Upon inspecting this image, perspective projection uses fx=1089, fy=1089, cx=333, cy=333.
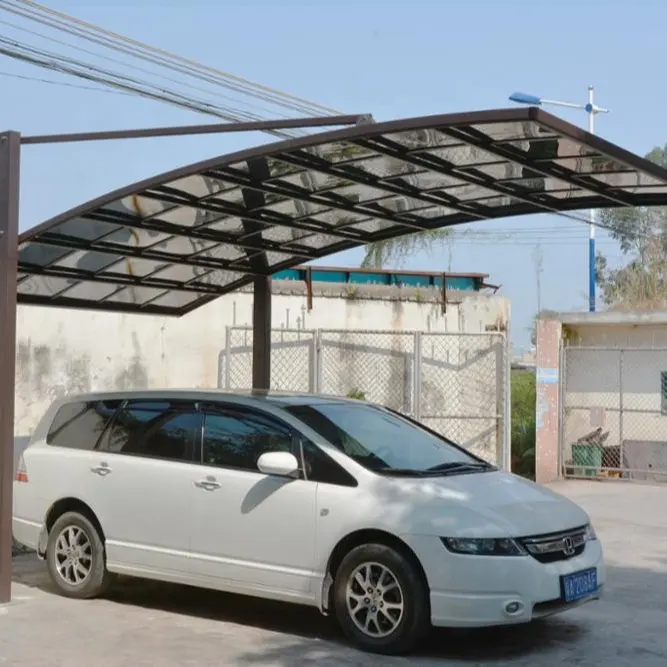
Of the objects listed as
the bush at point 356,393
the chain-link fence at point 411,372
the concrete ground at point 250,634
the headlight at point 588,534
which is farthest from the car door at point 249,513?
the bush at point 356,393

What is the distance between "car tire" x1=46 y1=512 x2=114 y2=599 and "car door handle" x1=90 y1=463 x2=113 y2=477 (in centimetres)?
40

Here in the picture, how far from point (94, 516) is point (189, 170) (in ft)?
9.33

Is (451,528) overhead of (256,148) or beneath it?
beneath

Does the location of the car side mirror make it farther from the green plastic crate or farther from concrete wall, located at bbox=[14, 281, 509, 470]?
the green plastic crate

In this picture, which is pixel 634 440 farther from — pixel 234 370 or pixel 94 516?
pixel 94 516

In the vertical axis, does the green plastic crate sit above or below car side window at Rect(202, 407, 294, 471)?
below

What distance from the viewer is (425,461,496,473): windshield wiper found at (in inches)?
301

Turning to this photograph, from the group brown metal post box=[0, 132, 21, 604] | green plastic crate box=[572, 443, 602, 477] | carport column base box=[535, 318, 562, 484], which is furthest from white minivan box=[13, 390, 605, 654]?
green plastic crate box=[572, 443, 602, 477]

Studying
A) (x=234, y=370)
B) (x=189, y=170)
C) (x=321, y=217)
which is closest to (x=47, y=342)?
(x=234, y=370)

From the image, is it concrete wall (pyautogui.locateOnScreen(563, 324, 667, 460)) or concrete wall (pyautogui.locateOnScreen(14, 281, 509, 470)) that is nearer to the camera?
concrete wall (pyautogui.locateOnScreen(14, 281, 509, 470))

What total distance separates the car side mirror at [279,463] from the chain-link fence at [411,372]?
6.95 metres

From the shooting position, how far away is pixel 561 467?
56.7ft

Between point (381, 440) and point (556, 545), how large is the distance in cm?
157

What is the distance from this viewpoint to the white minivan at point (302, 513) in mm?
6738
